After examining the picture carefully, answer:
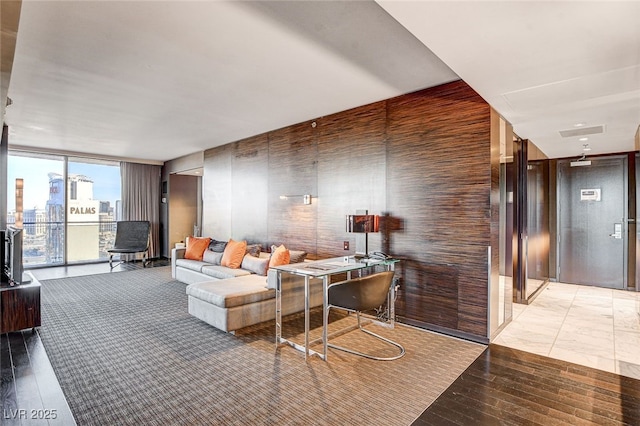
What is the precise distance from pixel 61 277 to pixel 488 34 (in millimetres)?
8305

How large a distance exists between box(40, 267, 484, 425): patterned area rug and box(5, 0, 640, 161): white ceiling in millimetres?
2560

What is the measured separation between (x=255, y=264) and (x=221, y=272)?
55 centimetres

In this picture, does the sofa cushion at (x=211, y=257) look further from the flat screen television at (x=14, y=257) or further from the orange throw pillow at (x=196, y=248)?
the flat screen television at (x=14, y=257)

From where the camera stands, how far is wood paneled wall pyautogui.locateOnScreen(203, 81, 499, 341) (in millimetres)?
3547

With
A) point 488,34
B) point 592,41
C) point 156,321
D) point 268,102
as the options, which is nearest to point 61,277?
point 156,321

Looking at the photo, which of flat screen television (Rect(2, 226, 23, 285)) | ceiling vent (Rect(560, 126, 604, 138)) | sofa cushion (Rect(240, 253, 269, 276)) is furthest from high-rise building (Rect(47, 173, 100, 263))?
ceiling vent (Rect(560, 126, 604, 138))

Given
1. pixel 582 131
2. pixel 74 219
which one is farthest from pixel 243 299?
pixel 74 219

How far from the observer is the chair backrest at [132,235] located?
8.50m

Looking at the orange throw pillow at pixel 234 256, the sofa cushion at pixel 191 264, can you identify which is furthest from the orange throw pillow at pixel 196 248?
the orange throw pillow at pixel 234 256

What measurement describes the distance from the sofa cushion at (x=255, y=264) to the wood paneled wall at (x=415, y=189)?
0.72 meters

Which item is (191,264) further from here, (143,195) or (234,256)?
(143,195)

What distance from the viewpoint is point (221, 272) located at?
511 centimetres

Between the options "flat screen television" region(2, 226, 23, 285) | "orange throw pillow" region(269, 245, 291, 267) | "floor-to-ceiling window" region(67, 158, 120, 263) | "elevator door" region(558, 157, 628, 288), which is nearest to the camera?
"flat screen television" region(2, 226, 23, 285)

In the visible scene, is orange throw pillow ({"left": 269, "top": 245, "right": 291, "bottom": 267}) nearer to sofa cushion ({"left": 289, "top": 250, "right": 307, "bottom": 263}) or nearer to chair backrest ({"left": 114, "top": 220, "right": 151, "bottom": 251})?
sofa cushion ({"left": 289, "top": 250, "right": 307, "bottom": 263})
